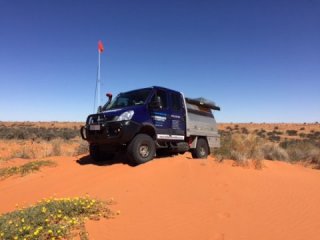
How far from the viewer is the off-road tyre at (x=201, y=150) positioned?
11633mm

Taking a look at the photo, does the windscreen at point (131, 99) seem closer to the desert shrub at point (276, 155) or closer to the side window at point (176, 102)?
the side window at point (176, 102)

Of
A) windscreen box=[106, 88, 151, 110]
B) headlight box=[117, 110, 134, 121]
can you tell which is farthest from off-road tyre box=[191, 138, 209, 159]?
headlight box=[117, 110, 134, 121]

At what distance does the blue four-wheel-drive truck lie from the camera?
8.66m

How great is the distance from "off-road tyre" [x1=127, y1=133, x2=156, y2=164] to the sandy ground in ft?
1.14

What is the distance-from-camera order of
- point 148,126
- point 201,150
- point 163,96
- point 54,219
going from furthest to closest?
point 201,150 → point 163,96 → point 148,126 → point 54,219

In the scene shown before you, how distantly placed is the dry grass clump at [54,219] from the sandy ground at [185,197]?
25cm

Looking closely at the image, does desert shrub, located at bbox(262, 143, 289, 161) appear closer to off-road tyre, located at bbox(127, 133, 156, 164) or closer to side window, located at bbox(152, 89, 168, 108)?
side window, located at bbox(152, 89, 168, 108)

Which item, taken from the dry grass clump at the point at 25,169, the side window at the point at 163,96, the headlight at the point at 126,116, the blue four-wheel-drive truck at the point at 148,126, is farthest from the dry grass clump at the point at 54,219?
the side window at the point at 163,96

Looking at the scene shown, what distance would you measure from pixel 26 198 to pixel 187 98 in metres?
6.62

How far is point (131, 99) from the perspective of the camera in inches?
396

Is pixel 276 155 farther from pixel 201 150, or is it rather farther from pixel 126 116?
pixel 126 116

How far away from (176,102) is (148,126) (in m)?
2.13

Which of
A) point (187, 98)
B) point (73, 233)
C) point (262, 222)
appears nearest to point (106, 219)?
point (73, 233)

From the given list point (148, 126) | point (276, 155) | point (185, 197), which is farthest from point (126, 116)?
point (276, 155)
